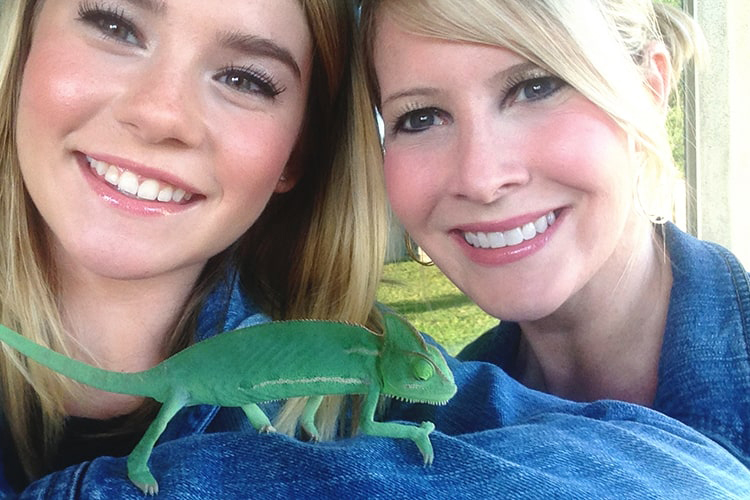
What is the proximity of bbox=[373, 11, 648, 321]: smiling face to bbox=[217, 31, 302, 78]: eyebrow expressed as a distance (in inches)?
5.9

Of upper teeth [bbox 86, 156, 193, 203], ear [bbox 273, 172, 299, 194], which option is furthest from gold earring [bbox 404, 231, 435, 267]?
upper teeth [bbox 86, 156, 193, 203]

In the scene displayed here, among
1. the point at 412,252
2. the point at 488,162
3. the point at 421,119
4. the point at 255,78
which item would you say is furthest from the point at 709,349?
the point at 255,78

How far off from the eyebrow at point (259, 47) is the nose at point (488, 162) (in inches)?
11.2

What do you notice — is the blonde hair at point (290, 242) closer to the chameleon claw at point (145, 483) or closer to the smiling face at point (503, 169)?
the smiling face at point (503, 169)

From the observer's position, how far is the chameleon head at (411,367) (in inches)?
20.2

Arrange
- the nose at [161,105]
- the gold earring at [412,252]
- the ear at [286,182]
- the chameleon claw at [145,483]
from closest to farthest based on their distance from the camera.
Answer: the chameleon claw at [145,483], the nose at [161,105], the ear at [286,182], the gold earring at [412,252]

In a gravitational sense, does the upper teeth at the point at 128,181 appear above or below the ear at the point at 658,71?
below

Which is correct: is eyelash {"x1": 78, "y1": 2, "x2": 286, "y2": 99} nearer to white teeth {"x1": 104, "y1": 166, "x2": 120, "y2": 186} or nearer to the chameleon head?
white teeth {"x1": 104, "y1": 166, "x2": 120, "y2": 186}

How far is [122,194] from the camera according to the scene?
854 millimetres

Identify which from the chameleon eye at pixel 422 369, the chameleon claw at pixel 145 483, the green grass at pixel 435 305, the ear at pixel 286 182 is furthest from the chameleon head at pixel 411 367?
the green grass at pixel 435 305

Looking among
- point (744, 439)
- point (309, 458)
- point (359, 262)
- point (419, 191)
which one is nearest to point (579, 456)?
point (309, 458)

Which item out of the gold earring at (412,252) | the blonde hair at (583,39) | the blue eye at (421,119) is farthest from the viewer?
the gold earring at (412,252)

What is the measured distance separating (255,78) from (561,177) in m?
0.47

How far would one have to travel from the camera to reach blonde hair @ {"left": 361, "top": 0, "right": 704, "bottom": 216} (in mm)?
918
